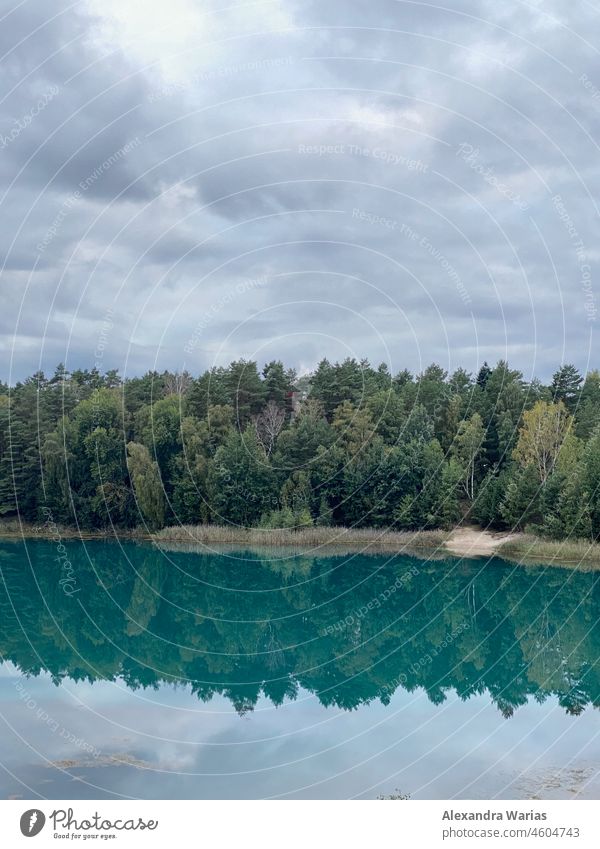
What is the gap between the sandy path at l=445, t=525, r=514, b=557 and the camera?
1590 inches

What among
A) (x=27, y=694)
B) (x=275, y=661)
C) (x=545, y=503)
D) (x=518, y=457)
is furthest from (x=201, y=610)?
(x=518, y=457)

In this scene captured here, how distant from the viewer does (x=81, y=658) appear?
76.5ft

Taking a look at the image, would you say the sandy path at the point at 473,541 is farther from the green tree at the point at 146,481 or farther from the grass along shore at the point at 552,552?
the green tree at the point at 146,481

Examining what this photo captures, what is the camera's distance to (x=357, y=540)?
144 ft

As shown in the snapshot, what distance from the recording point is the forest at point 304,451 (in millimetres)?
43719

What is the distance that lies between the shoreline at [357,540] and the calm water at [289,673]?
153 centimetres

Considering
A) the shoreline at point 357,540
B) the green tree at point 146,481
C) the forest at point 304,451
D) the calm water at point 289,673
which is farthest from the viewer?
the green tree at point 146,481

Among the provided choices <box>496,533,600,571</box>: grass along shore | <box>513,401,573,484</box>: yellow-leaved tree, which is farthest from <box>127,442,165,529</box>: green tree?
<box>513,401,573,484</box>: yellow-leaved tree

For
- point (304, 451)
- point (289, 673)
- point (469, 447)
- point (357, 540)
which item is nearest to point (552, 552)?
point (469, 447)

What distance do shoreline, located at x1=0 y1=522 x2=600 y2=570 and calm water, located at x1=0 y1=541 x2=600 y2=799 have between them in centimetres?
153

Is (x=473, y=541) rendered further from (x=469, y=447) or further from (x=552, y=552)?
(x=469, y=447)

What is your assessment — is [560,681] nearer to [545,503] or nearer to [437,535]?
[545,503]

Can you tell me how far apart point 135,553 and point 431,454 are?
668 inches

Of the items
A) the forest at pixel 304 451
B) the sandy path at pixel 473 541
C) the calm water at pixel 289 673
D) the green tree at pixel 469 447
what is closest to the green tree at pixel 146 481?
the forest at pixel 304 451
